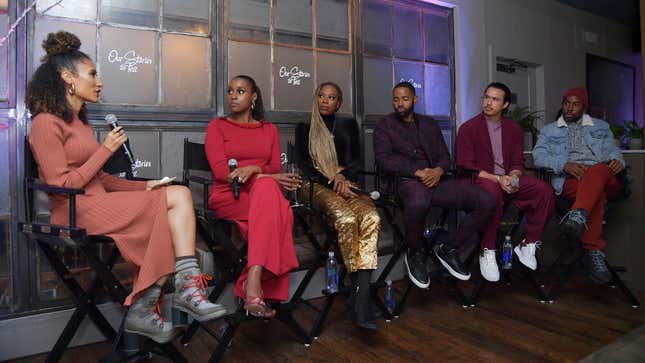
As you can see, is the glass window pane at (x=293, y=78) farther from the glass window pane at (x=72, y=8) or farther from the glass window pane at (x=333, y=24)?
the glass window pane at (x=72, y=8)

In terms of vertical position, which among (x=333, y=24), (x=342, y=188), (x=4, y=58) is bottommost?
(x=342, y=188)

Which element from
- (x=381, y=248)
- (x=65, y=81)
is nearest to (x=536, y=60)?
(x=381, y=248)

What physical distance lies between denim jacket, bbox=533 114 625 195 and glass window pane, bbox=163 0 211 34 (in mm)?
2551

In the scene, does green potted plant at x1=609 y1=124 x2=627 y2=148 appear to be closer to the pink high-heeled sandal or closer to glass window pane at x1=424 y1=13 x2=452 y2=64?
glass window pane at x1=424 y1=13 x2=452 y2=64

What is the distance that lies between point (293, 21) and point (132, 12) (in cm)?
108

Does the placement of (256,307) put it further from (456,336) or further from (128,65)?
(128,65)

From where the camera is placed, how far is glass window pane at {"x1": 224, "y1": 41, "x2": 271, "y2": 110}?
3.06 metres

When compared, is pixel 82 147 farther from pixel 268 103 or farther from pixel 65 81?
pixel 268 103

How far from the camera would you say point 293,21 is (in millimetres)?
3336

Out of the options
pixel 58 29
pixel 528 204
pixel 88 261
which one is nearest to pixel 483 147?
pixel 528 204

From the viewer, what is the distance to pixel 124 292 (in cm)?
193

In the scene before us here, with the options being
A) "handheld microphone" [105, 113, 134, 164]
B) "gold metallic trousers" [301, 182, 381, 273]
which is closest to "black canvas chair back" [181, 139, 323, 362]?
→ "gold metallic trousers" [301, 182, 381, 273]

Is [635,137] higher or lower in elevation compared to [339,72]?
lower

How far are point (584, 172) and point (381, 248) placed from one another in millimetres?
1500
